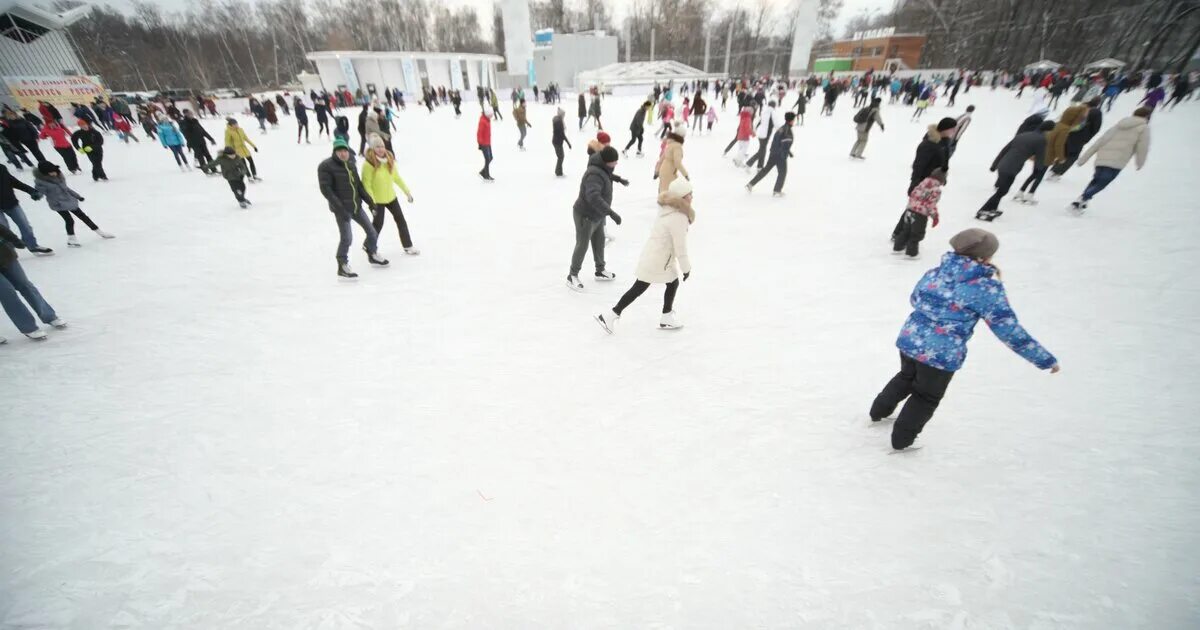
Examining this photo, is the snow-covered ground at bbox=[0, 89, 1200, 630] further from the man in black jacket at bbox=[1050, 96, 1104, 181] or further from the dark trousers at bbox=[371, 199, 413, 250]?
the man in black jacket at bbox=[1050, 96, 1104, 181]

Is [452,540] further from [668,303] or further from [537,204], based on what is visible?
[537,204]

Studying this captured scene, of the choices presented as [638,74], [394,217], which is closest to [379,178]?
[394,217]

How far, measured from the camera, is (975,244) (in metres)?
2.09

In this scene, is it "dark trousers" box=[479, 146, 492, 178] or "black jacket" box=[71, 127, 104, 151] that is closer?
"black jacket" box=[71, 127, 104, 151]

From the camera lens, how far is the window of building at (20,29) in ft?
75.8

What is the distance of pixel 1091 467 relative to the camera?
102 inches

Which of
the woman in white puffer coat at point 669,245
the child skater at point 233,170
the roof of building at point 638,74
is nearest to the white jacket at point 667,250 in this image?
the woman in white puffer coat at point 669,245

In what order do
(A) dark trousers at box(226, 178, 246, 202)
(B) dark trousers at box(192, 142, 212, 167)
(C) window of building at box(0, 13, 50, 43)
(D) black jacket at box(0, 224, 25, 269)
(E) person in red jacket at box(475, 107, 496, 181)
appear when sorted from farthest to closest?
(C) window of building at box(0, 13, 50, 43) < (B) dark trousers at box(192, 142, 212, 167) < (E) person in red jacket at box(475, 107, 496, 181) < (A) dark trousers at box(226, 178, 246, 202) < (D) black jacket at box(0, 224, 25, 269)

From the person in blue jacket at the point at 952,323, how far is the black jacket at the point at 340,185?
5.21m

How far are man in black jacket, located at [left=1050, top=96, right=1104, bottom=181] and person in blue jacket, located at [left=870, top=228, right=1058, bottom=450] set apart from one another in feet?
25.1

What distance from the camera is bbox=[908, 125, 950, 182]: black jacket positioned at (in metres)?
5.35

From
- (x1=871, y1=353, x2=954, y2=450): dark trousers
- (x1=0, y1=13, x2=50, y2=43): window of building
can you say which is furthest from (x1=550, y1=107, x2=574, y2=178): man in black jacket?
(x1=0, y1=13, x2=50, y2=43): window of building

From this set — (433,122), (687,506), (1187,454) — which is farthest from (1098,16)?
(687,506)

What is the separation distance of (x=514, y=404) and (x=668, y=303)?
5.38ft
